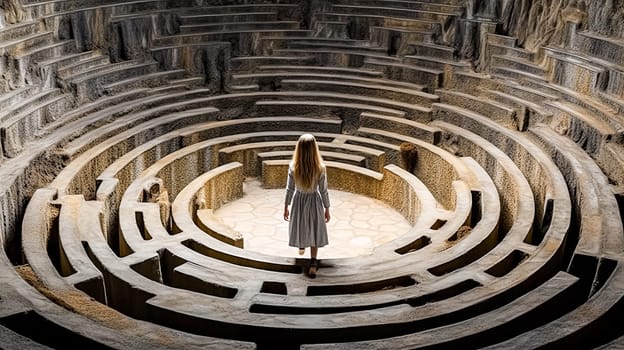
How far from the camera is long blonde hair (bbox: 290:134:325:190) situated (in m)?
6.84

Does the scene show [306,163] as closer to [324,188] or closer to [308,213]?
[324,188]

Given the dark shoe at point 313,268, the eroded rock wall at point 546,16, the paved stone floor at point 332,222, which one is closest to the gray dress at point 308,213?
the dark shoe at point 313,268

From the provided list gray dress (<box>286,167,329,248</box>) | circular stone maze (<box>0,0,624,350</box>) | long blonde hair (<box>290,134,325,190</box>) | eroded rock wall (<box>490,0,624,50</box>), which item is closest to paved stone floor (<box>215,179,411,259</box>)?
circular stone maze (<box>0,0,624,350</box>)

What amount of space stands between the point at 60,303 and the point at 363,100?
7.60 metres

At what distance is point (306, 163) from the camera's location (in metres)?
6.98

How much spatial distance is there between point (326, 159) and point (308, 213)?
12.8 feet

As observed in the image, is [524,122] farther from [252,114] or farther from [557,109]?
[252,114]

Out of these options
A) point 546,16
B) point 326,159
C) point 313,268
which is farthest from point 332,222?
point 546,16

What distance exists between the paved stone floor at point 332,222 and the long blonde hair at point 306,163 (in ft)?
5.46

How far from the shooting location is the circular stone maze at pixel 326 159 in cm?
530

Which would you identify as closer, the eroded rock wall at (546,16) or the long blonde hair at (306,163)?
the long blonde hair at (306,163)

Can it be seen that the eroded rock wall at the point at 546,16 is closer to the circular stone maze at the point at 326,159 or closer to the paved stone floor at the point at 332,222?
the circular stone maze at the point at 326,159

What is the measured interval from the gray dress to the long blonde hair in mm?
79

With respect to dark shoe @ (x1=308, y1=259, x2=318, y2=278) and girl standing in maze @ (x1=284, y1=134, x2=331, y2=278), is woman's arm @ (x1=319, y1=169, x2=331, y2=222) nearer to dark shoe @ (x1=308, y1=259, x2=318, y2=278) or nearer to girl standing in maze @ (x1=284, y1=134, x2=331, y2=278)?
girl standing in maze @ (x1=284, y1=134, x2=331, y2=278)
